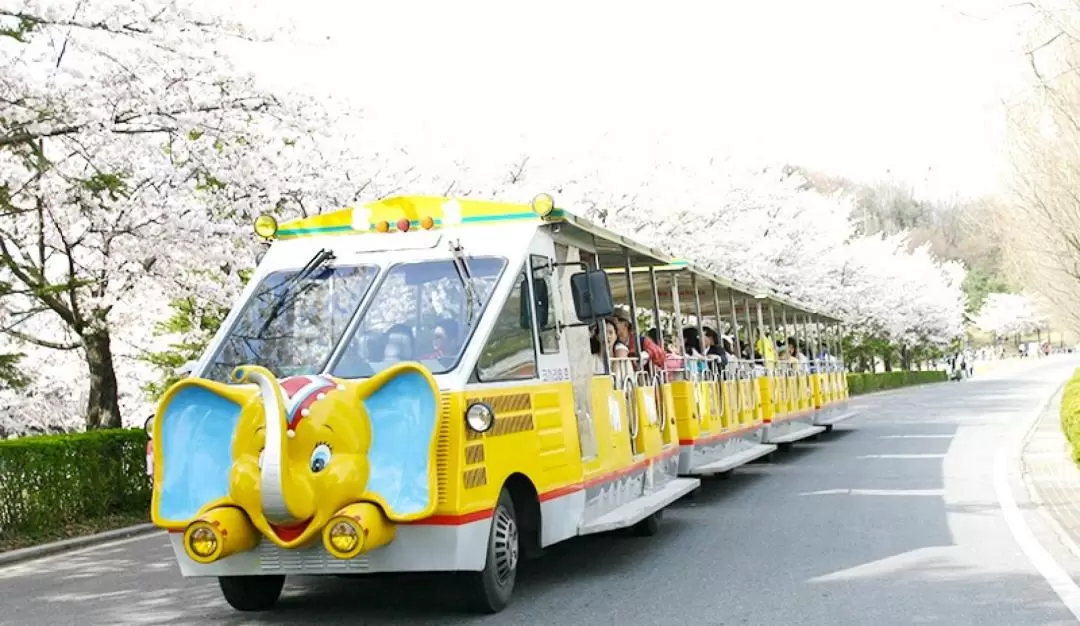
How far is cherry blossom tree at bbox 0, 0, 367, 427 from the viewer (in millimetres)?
13180

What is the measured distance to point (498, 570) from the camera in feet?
25.7

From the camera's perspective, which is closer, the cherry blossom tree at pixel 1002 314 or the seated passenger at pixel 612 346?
the seated passenger at pixel 612 346

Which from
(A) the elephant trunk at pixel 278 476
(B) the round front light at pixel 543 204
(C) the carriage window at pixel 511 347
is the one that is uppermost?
(B) the round front light at pixel 543 204

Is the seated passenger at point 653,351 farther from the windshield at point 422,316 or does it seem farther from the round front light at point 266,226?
the round front light at point 266,226

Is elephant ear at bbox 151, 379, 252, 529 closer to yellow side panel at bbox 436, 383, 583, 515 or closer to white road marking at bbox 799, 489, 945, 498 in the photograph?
yellow side panel at bbox 436, 383, 583, 515

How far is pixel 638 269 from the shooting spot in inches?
542

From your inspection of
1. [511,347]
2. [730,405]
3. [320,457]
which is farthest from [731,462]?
[320,457]

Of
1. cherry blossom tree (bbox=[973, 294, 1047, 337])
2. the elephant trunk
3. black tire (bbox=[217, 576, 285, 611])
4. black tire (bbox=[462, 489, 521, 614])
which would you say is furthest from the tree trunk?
cherry blossom tree (bbox=[973, 294, 1047, 337])

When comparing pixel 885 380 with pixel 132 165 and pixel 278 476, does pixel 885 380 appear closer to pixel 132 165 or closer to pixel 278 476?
pixel 132 165

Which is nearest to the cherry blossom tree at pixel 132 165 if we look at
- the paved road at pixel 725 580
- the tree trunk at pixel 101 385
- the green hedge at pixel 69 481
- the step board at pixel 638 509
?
the tree trunk at pixel 101 385

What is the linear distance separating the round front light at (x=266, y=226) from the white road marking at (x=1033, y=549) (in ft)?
18.9

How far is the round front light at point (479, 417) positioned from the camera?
7.25 meters

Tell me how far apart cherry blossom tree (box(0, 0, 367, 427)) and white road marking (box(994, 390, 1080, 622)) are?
353 inches

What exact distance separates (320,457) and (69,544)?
7005 millimetres
